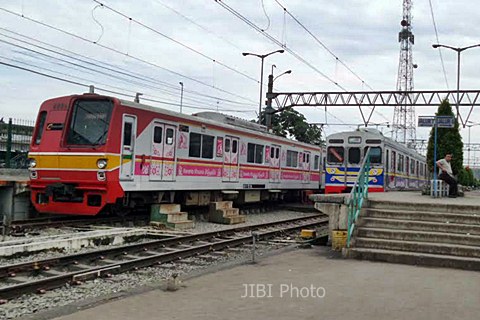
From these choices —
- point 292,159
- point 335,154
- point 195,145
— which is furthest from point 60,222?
point 292,159

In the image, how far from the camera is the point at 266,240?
531 inches

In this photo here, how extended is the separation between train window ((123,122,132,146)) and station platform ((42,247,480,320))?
630 cm

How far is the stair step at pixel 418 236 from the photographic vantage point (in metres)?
9.39

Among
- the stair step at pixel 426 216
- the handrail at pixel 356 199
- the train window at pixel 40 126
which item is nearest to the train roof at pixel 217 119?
the train window at pixel 40 126

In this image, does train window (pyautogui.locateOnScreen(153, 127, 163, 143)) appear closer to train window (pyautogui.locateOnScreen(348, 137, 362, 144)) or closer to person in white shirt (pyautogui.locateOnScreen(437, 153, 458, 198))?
person in white shirt (pyautogui.locateOnScreen(437, 153, 458, 198))

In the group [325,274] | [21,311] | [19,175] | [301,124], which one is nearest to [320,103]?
[301,124]

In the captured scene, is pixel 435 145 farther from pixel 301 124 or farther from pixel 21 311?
pixel 301 124

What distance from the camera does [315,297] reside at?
21.0ft

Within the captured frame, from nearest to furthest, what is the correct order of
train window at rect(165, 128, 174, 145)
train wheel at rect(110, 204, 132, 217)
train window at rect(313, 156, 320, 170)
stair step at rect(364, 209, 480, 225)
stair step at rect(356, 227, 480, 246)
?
stair step at rect(356, 227, 480, 246)
stair step at rect(364, 209, 480, 225)
train wheel at rect(110, 204, 132, 217)
train window at rect(165, 128, 174, 145)
train window at rect(313, 156, 320, 170)

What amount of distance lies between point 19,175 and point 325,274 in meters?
15.7

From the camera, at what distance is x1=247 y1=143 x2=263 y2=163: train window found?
66.9ft

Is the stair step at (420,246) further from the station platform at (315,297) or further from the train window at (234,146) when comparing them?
the train window at (234,146)

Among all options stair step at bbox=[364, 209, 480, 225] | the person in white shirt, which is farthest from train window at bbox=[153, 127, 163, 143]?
the person in white shirt

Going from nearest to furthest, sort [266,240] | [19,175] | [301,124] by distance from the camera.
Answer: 1. [266,240]
2. [19,175]
3. [301,124]
